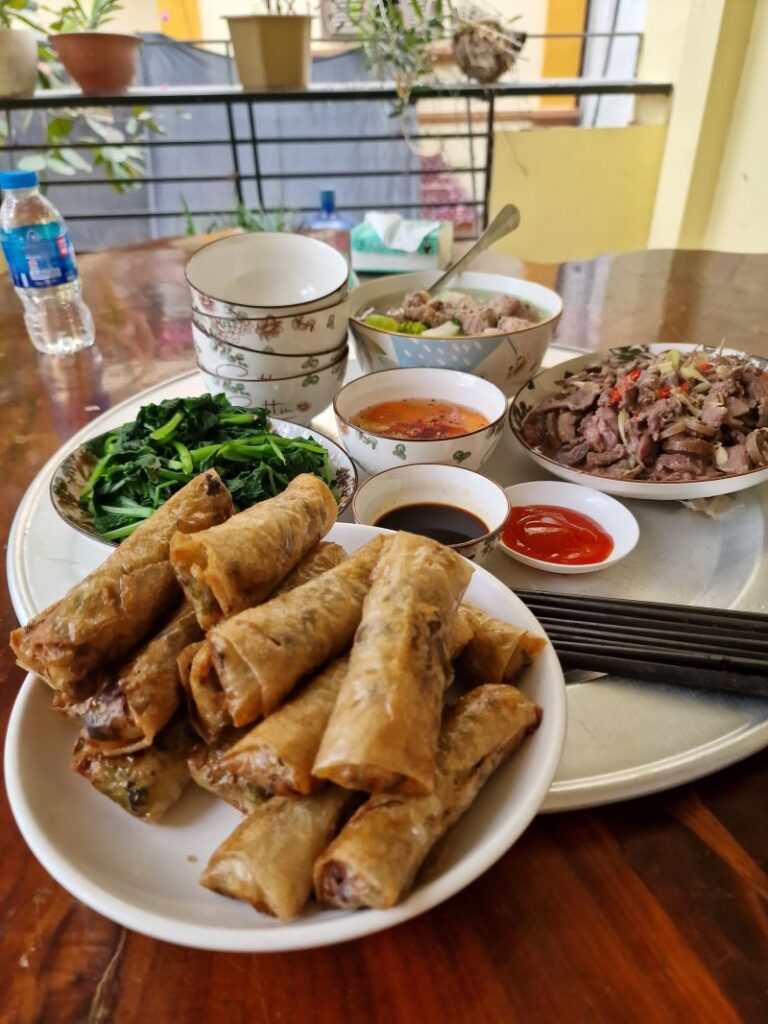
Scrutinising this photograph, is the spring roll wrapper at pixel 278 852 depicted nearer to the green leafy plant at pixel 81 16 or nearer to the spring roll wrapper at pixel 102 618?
the spring roll wrapper at pixel 102 618

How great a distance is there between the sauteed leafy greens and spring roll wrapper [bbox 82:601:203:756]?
0.49 meters

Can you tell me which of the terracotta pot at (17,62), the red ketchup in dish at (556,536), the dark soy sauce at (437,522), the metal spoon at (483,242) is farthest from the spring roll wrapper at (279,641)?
the terracotta pot at (17,62)

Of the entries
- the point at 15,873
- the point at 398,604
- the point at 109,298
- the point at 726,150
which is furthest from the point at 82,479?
the point at 726,150

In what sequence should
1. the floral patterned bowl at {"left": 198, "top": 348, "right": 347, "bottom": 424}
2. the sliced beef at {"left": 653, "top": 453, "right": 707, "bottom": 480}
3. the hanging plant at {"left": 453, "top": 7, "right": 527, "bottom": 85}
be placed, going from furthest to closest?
the hanging plant at {"left": 453, "top": 7, "right": 527, "bottom": 85} → the floral patterned bowl at {"left": 198, "top": 348, "right": 347, "bottom": 424} → the sliced beef at {"left": 653, "top": 453, "right": 707, "bottom": 480}

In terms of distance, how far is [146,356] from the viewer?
2.33m

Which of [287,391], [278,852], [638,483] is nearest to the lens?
[278,852]

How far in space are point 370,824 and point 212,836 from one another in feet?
0.78

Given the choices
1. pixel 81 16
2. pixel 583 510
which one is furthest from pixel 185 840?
pixel 81 16

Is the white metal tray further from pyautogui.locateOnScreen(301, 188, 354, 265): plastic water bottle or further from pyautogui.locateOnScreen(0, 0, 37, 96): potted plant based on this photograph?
pyautogui.locateOnScreen(0, 0, 37, 96): potted plant

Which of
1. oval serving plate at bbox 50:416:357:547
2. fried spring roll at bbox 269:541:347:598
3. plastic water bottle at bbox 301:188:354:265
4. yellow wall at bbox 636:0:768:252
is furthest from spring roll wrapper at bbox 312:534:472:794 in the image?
yellow wall at bbox 636:0:768:252

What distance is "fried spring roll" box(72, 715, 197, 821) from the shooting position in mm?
809

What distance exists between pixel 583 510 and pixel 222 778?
2.95ft

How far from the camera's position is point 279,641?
30.8 inches

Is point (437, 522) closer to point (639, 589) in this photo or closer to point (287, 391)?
point (639, 589)
